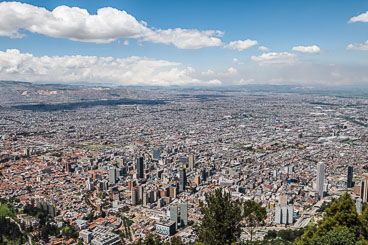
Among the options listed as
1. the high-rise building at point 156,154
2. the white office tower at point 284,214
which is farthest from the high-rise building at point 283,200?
the high-rise building at point 156,154

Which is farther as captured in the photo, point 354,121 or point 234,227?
point 354,121

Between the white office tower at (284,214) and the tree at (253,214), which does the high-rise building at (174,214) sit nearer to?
the white office tower at (284,214)

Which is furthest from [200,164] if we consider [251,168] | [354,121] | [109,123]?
[354,121]

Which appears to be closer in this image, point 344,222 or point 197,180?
point 344,222

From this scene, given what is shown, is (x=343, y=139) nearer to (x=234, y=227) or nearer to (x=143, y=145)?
(x=143, y=145)

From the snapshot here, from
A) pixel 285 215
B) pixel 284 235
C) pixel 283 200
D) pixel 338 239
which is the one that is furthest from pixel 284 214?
pixel 338 239

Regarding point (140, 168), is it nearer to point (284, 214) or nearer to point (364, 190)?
point (284, 214)
